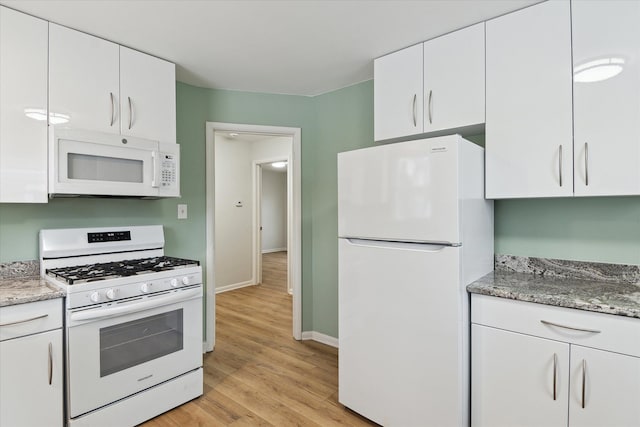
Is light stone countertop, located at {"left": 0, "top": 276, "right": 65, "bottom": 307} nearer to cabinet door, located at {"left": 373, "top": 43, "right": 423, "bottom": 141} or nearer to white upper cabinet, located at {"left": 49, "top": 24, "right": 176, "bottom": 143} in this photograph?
white upper cabinet, located at {"left": 49, "top": 24, "right": 176, "bottom": 143}

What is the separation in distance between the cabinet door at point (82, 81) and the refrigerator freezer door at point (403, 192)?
1.51m

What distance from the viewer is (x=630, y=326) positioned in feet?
4.51

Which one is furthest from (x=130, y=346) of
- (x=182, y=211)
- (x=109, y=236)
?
(x=182, y=211)

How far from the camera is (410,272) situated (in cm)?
183

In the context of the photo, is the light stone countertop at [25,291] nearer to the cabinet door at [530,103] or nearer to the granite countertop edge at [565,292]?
the granite countertop edge at [565,292]

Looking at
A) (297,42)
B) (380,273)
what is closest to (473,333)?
(380,273)

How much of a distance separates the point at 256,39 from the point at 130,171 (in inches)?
46.1

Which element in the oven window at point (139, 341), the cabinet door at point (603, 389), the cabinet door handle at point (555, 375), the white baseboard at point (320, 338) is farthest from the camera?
the white baseboard at point (320, 338)

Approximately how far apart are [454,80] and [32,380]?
275 cm

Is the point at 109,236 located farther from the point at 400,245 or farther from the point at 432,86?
the point at 432,86

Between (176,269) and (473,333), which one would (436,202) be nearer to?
(473,333)

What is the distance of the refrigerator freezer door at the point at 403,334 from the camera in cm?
171

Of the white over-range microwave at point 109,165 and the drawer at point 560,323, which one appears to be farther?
the white over-range microwave at point 109,165

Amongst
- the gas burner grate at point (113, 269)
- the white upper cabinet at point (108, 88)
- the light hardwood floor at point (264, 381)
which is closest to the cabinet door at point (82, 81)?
the white upper cabinet at point (108, 88)
